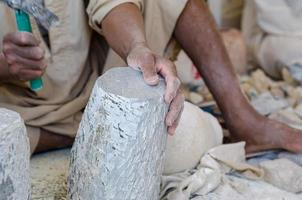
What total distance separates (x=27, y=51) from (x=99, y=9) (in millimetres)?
231

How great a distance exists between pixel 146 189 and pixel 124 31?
0.38 m

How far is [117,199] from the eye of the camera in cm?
106

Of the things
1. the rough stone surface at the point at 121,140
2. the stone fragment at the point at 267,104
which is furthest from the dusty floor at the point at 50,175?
the stone fragment at the point at 267,104

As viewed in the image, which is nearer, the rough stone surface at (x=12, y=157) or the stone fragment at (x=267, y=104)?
the rough stone surface at (x=12, y=157)

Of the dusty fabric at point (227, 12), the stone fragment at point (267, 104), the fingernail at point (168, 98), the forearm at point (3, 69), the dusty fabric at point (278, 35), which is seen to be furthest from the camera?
the dusty fabric at point (227, 12)

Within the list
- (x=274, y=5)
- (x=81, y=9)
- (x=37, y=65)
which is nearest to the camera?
(x=37, y=65)

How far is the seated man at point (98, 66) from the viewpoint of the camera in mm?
1414

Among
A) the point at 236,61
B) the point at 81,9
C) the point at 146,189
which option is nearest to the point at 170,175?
the point at 146,189

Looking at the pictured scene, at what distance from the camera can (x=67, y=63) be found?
4.80ft

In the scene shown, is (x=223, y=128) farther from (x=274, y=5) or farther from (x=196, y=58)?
(x=274, y=5)

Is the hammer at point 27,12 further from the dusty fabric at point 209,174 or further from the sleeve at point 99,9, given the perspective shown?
the dusty fabric at point 209,174

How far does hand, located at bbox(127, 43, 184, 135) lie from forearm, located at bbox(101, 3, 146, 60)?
3.9 inches

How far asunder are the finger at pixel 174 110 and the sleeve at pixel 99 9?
0.36 m

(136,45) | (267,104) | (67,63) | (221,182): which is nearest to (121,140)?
(136,45)
